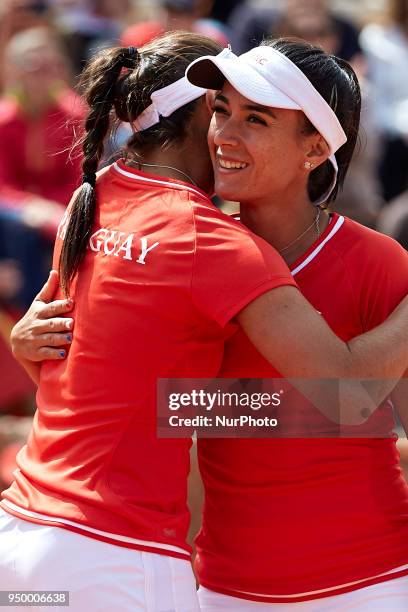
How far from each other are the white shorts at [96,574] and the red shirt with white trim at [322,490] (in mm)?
268

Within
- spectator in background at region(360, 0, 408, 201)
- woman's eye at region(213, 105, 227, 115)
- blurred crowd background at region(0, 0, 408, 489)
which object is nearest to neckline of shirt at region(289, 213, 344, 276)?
woman's eye at region(213, 105, 227, 115)

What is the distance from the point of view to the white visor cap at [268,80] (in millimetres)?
2322

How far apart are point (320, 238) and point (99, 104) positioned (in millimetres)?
579

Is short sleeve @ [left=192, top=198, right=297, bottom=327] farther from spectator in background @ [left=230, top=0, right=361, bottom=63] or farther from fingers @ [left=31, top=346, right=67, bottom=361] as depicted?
spectator in background @ [left=230, top=0, right=361, bottom=63]

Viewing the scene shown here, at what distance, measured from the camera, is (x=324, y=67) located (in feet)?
7.92

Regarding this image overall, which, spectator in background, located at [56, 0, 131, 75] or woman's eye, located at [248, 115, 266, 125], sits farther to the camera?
spectator in background, located at [56, 0, 131, 75]

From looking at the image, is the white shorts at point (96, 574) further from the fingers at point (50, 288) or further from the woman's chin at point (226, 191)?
the woman's chin at point (226, 191)

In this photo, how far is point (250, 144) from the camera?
2373 millimetres

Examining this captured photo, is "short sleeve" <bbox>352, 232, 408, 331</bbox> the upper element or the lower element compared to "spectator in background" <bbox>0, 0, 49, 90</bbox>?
upper

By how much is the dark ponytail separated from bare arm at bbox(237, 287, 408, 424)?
426 mm

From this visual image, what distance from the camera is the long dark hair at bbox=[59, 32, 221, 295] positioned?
241 cm

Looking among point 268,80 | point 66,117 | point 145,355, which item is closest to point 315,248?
point 268,80

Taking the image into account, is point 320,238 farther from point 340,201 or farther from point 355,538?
point 340,201

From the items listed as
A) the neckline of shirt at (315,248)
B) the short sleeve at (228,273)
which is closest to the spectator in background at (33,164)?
the neckline of shirt at (315,248)
